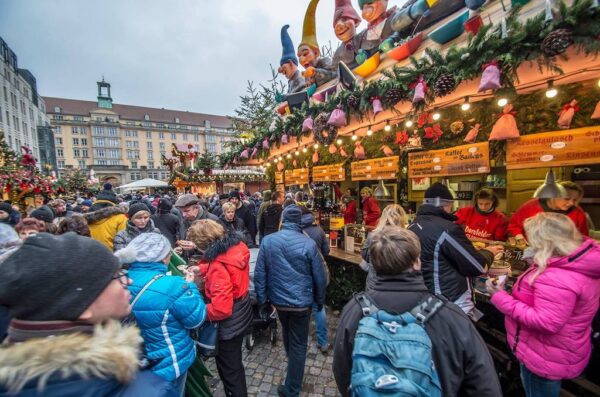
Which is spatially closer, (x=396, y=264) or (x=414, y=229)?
(x=396, y=264)

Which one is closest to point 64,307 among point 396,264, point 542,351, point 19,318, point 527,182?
point 19,318

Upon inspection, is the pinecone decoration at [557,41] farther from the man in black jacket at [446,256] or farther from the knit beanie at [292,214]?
the knit beanie at [292,214]

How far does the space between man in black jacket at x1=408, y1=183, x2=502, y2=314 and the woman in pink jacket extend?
33 centimetres

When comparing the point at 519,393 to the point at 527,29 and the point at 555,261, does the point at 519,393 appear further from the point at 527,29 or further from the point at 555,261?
the point at 527,29

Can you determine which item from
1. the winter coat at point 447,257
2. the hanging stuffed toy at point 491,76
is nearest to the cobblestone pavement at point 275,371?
the winter coat at point 447,257

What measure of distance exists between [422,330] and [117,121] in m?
84.6

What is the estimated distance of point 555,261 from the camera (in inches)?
69.5

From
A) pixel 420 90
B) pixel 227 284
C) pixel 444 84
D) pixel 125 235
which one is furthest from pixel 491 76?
pixel 125 235

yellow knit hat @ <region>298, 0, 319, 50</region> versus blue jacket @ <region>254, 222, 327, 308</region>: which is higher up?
yellow knit hat @ <region>298, 0, 319, 50</region>

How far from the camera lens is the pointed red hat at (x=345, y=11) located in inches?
217

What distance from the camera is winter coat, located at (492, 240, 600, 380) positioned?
1688mm

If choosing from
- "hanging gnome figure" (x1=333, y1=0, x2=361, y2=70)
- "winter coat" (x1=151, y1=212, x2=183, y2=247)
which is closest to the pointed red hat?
"hanging gnome figure" (x1=333, y1=0, x2=361, y2=70)

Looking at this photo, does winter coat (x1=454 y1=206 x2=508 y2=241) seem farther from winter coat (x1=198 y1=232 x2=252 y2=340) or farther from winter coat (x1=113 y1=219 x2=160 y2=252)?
winter coat (x1=113 y1=219 x2=160 y2=252)

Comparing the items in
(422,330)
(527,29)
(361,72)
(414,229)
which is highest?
(361,72)
